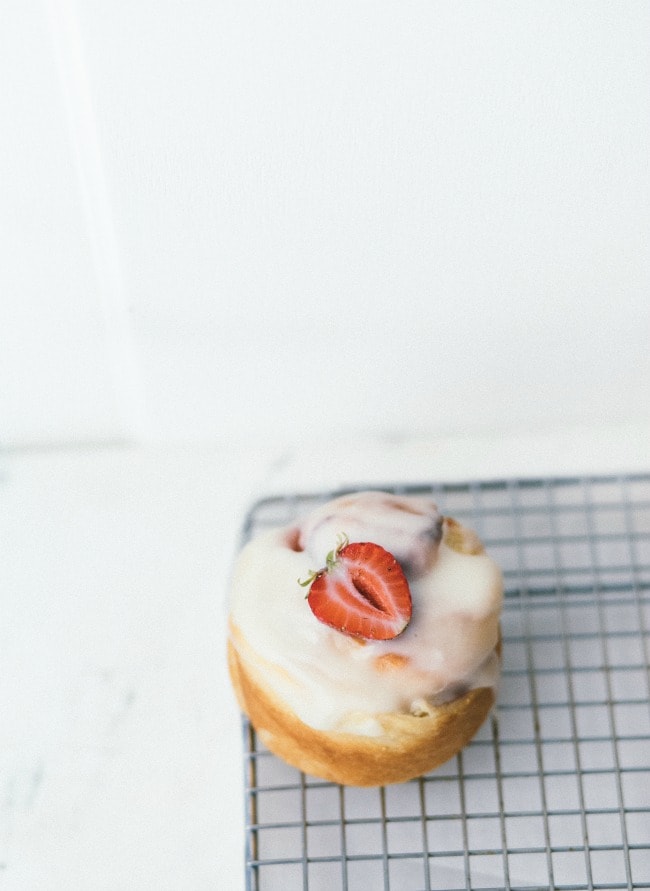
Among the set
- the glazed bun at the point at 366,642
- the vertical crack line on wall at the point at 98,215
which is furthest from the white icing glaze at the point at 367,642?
the vertical crack line on wall at the point at 98,215

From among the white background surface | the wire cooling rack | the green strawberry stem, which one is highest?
the white background surface

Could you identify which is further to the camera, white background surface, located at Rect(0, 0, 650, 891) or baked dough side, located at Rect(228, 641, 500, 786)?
baked dough side, located at Rect(228, 641, 500, 786)

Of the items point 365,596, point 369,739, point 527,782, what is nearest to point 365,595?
point 365,596

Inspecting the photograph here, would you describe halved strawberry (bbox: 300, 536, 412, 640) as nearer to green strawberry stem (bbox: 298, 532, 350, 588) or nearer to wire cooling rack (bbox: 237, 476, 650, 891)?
green strawberry stem (bbox: 298, 532, 350, 588)

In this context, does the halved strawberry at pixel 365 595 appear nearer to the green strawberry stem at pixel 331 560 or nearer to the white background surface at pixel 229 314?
the green strawberry stem at pixel 331 560

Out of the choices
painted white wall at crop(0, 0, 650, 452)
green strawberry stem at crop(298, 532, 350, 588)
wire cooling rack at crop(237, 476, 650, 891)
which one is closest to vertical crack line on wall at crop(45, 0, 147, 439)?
painted white wall at crop(0, 0, 650, 452)

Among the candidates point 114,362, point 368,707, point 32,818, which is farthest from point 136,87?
point 32,818
